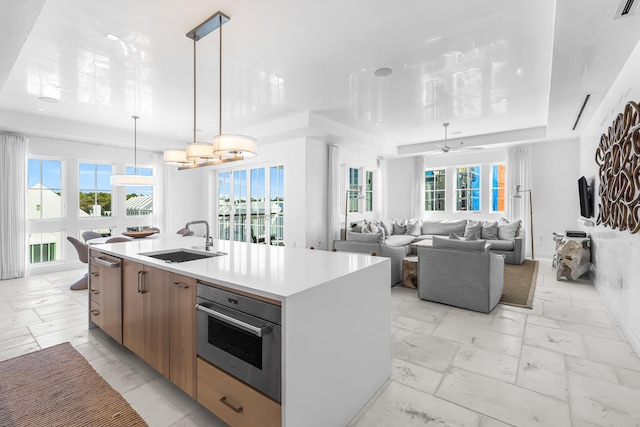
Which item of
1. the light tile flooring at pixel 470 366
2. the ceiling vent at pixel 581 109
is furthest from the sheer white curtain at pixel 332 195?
the ceiling vent at pixel 581 109

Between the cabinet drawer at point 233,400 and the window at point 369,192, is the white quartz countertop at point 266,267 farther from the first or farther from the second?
the window at point 369,192

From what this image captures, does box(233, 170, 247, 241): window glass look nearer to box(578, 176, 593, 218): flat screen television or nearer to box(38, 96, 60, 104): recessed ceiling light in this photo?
box(38, 96, 60, 104): recessed ceiling light

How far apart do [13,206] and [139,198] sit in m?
2.15

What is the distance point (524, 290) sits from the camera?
4426mm

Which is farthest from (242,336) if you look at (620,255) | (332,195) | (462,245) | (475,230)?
(475,230)

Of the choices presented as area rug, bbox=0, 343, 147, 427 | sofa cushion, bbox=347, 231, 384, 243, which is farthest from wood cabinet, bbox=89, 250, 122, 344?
sofa cushion, bbox=347, 231, 384, 243

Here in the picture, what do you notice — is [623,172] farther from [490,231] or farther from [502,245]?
[490,231]

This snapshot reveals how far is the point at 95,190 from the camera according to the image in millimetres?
6555

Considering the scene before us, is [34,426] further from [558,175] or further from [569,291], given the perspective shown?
[558,175]

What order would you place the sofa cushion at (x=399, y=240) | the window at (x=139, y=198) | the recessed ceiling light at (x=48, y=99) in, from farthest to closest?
the window at (x=139, y=198) → the sofa cushion at (x=399, y=240) → the recessed ceiling light at (x=48, y=99)

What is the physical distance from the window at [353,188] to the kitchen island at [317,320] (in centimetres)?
561

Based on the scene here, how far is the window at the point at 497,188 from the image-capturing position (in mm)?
7820

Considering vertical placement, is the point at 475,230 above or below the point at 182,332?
above


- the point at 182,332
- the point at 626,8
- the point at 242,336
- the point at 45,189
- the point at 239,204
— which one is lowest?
the point at 182,332
